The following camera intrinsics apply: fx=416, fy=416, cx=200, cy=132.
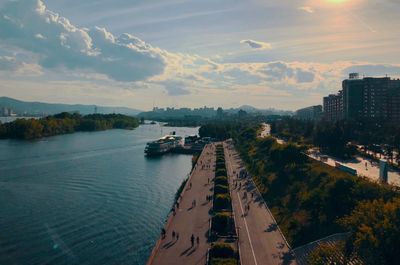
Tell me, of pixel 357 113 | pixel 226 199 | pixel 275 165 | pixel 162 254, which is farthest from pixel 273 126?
pixel 162 254

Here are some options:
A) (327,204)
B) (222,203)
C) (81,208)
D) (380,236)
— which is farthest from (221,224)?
(81,208)

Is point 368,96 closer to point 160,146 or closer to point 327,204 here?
point 160,146

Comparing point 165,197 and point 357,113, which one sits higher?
point 357,113

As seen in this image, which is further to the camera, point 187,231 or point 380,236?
point 187,231

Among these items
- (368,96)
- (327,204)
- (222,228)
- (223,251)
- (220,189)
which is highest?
(368,96)

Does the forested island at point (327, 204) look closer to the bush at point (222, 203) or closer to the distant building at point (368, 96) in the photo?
the bush at point (222, 203)

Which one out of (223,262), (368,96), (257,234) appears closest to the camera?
(223,262)

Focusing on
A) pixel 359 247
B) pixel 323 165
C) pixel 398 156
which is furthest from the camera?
pixel 398 156

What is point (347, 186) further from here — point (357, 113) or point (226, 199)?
point (357, 113)
